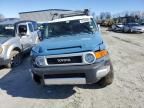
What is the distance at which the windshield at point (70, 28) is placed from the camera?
21.8 feet

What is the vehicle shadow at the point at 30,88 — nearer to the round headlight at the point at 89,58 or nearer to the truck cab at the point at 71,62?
the truck cab at the point at 71,62

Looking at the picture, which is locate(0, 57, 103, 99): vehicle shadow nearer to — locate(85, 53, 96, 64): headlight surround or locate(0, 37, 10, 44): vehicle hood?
locate(85, 53, 96, 64): headlight surround

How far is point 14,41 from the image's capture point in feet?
29.8

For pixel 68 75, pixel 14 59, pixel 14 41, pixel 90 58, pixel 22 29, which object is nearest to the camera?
pixel 90 58

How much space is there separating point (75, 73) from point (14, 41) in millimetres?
4602

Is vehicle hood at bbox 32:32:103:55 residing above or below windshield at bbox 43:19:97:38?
below

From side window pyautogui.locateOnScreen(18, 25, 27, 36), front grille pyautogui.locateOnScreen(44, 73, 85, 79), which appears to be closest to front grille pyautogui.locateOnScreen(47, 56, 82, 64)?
front grille pyautogui.locateOnScreen(44, 73, 85, 79)

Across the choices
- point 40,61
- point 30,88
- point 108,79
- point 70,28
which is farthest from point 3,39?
point 108,79

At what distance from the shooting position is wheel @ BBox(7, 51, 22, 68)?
899 centimetres

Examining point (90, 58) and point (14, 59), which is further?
point (14, 59)

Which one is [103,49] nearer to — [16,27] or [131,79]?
[131,79]

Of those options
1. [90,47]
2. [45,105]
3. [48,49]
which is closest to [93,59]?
[90,47]

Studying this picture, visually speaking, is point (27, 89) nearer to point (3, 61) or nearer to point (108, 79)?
point (108, 79)

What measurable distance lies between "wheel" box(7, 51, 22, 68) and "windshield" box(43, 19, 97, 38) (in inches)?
105
